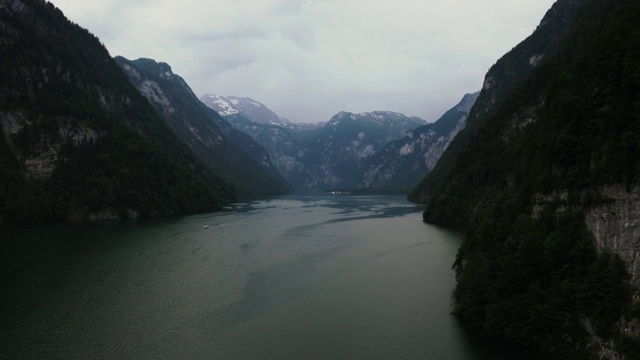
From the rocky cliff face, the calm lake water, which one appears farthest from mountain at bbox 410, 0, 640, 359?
the calm lake water

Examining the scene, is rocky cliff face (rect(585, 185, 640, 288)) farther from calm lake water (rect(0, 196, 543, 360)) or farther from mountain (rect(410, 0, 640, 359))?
calm lake water (rect(0, 196, 543, 360))

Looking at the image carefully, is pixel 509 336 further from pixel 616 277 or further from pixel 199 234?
pixel 199 234

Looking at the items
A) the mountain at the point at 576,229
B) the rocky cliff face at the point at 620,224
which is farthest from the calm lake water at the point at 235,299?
the rocky cliff face at the point at 620,224

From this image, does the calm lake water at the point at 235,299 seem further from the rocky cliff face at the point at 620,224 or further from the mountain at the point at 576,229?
the rocky cliff face at the point at 620,224

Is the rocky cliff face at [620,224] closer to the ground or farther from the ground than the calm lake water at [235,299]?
farther from the ground

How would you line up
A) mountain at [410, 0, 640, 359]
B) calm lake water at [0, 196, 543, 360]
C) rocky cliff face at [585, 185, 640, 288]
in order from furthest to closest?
calm lake water at [0, 196, 543, 360] → mountain at [410, 0, 640, 359] → rocky cliff face at [585, 185, 640, 288]
